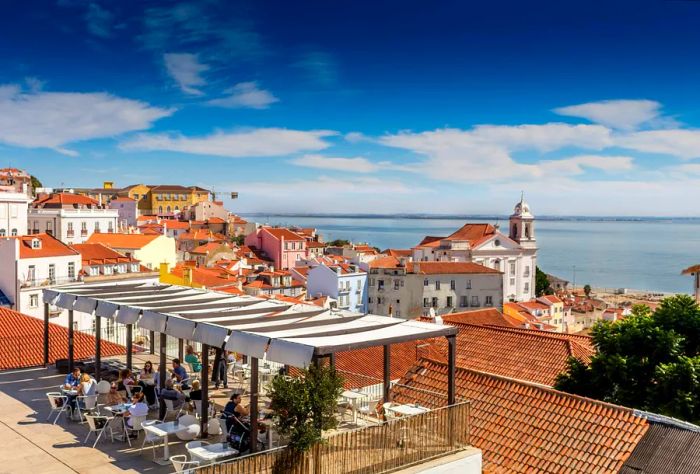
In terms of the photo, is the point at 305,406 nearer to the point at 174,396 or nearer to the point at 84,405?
the point at 174,396

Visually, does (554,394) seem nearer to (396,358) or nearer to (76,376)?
(76,376)

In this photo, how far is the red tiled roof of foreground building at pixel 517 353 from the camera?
1853 cm

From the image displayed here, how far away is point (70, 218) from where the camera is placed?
6512 centimetres

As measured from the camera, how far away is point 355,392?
40.7 ft

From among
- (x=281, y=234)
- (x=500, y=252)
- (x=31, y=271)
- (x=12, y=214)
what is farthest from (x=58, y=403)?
(x=500, y=252)

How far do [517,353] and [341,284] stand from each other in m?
45.1

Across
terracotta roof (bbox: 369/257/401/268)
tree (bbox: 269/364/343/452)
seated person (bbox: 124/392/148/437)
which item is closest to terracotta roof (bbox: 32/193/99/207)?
terracotta roof (bbox: 369/257/401/268)

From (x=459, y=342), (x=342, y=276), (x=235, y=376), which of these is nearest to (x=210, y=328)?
(x=235, y=376)

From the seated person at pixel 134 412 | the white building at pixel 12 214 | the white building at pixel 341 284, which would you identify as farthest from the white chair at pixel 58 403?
the white building at pixel 341 284

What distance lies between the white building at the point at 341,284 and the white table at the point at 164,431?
172ft

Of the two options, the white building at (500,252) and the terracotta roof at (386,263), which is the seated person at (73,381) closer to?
the terracotta roof at (386,263)

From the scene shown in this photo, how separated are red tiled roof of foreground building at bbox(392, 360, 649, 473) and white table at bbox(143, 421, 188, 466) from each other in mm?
4557

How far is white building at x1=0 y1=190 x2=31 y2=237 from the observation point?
2163 inches

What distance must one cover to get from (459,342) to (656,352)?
7583 mm
